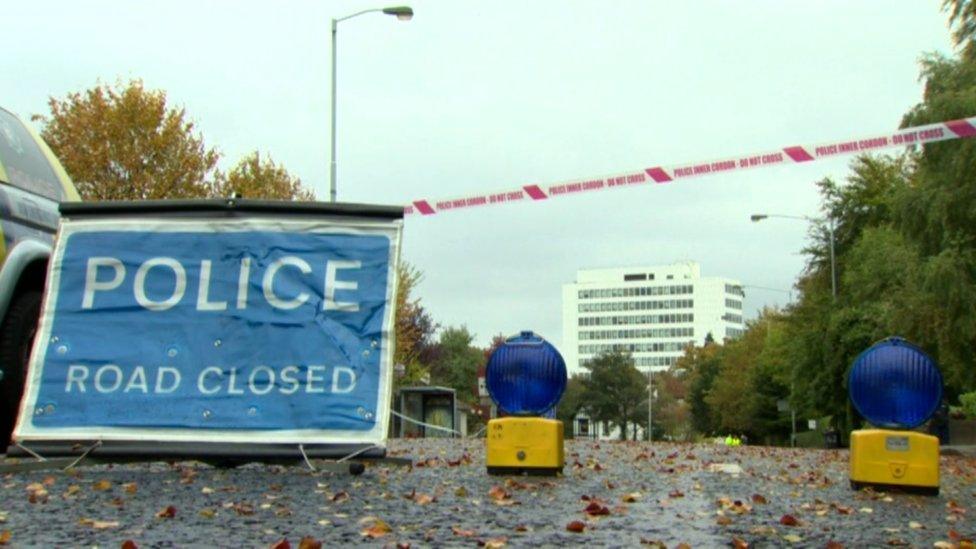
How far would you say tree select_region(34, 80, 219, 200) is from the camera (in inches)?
1457

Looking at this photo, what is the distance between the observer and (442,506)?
23.7ft

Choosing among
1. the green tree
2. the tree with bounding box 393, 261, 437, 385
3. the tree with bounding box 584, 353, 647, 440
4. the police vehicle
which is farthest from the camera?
the tree with bounding box 584, 353, 647, 440

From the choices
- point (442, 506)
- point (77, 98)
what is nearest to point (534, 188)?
point (442, 506)

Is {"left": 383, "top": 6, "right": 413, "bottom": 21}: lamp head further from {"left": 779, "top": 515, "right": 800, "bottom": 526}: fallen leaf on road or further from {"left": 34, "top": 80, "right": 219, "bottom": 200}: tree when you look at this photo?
{"left": 779, "top": 515, "right": 800, "bottom": 526}: fallen leaf on road

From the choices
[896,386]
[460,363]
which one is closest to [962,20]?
[896,386]

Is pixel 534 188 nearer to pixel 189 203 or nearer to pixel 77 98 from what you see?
pixel 189 203

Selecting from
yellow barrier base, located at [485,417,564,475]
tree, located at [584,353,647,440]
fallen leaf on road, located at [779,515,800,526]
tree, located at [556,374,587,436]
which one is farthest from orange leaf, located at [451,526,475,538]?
tree, located at [584,353,647,440]

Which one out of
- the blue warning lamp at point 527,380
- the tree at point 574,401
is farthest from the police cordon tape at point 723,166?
the tree at point 574,401

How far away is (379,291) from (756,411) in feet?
270

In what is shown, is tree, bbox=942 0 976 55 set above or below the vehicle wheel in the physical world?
above

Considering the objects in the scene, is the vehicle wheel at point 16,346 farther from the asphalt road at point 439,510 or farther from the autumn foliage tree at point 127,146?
the autumn foliage tree at point 127,146

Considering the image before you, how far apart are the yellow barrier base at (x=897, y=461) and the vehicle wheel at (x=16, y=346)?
5857mm

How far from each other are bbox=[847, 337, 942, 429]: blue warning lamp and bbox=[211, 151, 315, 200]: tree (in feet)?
114

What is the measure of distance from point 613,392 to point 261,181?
94712 millimetres
